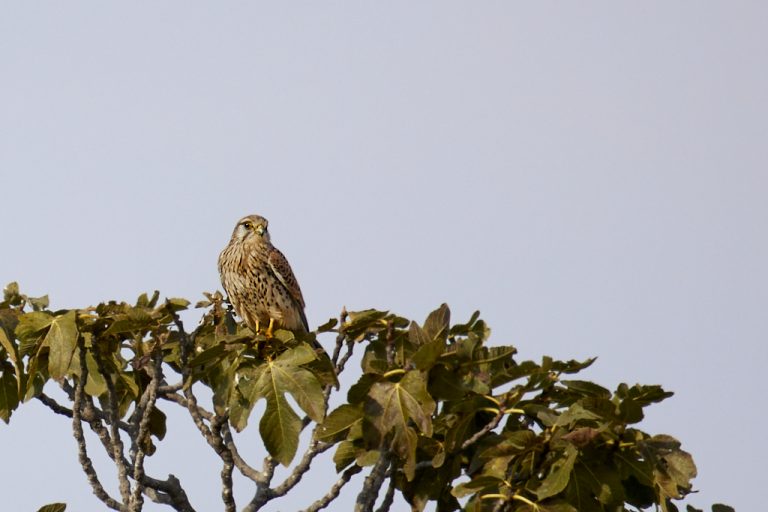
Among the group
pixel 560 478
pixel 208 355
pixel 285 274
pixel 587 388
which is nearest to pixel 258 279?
pixel 285 274

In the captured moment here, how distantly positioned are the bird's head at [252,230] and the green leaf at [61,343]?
4.10 meters

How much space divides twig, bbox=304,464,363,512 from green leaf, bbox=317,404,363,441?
261 millimetres

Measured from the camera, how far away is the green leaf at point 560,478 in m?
4.64

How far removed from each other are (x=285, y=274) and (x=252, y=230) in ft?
1.69

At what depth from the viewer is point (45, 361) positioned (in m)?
5.61

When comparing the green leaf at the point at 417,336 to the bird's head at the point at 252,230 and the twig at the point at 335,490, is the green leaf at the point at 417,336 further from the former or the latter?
the bird's head at the point at 252,230

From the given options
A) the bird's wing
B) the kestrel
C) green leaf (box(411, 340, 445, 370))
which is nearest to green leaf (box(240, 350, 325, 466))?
green leaf (box(411, 340, 445, 370))

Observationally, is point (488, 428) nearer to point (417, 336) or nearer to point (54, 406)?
point (417, 336)

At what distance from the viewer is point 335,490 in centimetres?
539

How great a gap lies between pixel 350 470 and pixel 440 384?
70 centimetres

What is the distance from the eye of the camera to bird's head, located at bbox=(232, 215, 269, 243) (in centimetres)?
950

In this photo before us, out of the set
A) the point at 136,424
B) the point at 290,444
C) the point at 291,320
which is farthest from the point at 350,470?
the point at 291,320

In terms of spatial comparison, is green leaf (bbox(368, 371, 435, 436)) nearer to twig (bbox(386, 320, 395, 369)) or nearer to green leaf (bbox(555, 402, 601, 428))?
twig (bbox(386, 320, 395, 369))

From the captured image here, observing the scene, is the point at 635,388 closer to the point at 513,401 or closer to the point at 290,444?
the point at 513,401
